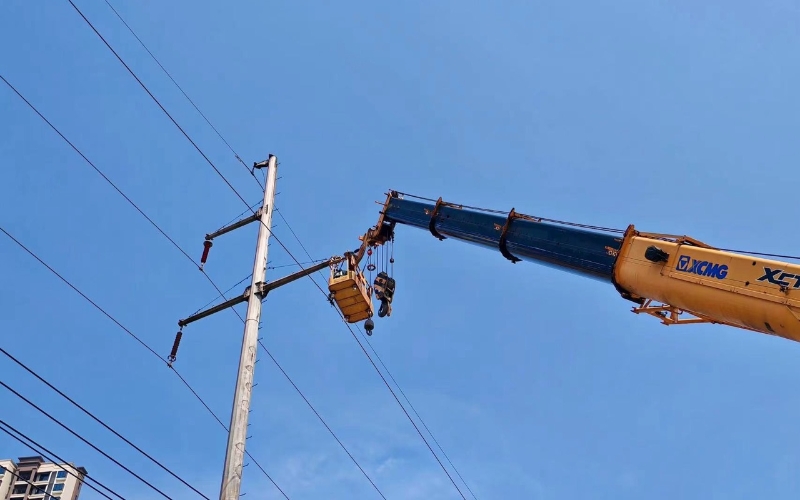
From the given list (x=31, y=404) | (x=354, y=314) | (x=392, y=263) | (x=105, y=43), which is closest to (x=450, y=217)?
(x=392, y=263)

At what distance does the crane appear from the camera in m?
9.22

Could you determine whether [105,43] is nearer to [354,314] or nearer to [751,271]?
[354,314]

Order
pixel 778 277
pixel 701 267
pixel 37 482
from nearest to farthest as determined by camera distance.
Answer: pixel 778 277
pixel 701 267
pixel 37 482

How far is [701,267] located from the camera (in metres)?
10.3

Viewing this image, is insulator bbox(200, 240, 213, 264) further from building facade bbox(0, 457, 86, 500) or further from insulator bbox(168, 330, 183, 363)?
building facade bbox(0, 457, 86, 500)

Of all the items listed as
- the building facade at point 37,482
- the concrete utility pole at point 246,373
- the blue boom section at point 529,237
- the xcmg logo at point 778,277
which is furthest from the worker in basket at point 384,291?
the building facade at point 37,482

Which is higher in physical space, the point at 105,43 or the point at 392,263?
the point at 392,263

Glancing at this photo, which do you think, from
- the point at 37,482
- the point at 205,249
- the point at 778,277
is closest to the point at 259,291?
the point at 205,249

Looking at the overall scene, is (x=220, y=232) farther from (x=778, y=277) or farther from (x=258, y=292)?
(x=778, y=277)

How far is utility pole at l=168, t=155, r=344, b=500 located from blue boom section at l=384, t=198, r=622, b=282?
3564 millimetres

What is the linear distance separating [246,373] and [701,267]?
7.08m

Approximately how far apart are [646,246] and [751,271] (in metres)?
2.06

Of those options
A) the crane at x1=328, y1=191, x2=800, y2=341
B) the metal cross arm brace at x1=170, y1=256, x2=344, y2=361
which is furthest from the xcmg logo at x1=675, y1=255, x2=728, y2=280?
the metal cross arm brace at x1=170, y1=256, x2=344, y2=361

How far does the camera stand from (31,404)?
743 cm
